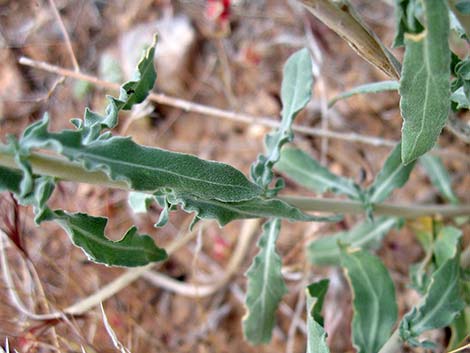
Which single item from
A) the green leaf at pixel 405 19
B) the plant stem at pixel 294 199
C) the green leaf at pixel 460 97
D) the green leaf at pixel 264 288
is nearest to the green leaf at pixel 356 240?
the plant stem at pixel 294 199

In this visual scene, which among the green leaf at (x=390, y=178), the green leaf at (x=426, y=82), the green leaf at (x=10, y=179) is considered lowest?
the green leaf at (x=390, y=178)

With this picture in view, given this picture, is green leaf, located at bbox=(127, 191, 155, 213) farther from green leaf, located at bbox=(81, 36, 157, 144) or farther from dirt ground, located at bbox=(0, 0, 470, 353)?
dirt ground, located at bbox=(0, 0, 470, 353)

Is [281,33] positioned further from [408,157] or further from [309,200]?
[408,157]

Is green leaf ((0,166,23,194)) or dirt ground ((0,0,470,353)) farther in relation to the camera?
dirt ground ((0,0,470,353))

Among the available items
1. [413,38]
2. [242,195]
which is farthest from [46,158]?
Result: [413,38]

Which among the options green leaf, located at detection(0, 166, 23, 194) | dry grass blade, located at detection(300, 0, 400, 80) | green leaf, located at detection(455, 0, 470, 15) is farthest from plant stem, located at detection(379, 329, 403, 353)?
green leaf, located at detection(0, 166, 23, 194)

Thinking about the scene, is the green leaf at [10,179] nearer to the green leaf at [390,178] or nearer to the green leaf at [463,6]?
the green leaf at [463,6]
